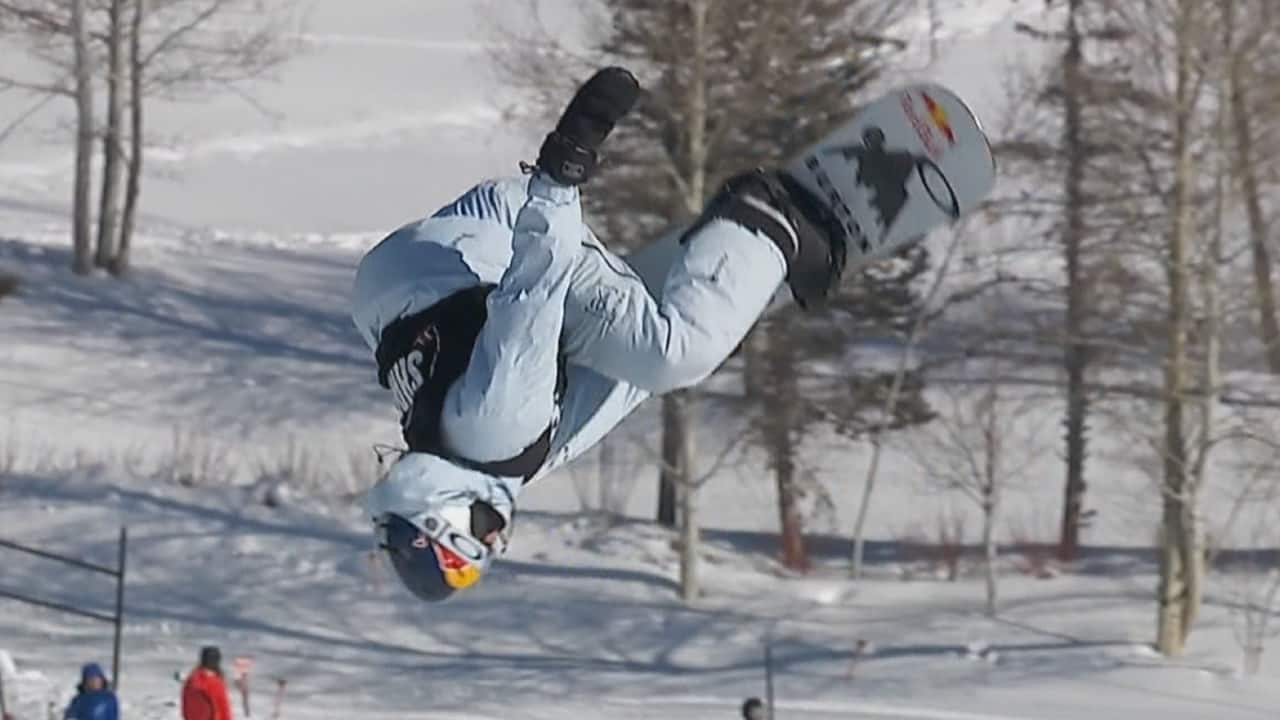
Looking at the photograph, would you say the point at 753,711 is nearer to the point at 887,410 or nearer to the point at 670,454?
the point at 887,410

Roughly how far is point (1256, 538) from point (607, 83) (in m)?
17.9

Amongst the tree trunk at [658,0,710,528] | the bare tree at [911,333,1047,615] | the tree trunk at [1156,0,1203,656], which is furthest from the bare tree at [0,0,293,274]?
the tree trunk at [1156,0,1203,656]

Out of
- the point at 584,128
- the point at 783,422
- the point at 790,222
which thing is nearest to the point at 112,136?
the point at 783,422

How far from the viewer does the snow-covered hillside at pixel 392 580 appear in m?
16.7

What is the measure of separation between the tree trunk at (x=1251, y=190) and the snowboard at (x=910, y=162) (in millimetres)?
11687

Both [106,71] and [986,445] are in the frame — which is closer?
[986,445]

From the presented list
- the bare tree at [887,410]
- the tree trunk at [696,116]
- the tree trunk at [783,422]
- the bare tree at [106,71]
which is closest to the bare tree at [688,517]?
the tree trunk at [696,116]

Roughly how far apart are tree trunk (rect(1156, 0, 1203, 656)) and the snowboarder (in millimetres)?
12375

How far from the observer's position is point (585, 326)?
4273mm

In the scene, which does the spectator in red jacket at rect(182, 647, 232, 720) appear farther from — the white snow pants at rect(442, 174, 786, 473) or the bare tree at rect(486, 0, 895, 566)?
the white snow pants at rect(442, 174, 786, 473)

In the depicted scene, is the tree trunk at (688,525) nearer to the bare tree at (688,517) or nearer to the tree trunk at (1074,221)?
the bare tree at (688,517)

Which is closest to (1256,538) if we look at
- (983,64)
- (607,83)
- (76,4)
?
(76,4)

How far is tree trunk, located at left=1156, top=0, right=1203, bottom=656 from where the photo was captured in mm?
16500

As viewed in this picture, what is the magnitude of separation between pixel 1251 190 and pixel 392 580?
767 centimetres
